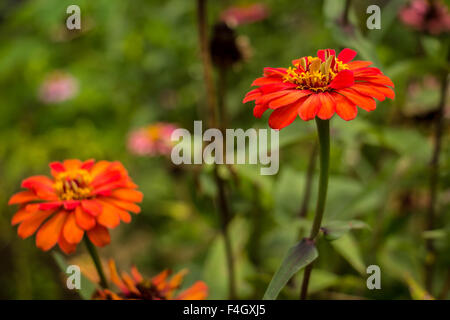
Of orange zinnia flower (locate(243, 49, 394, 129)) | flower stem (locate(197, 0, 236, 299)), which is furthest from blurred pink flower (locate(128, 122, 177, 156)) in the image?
orange zinnia flower (locate(243, 49, 394, 129))

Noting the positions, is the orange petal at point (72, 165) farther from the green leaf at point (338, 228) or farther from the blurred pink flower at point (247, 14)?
the blurred pink flower at point (247, 14)

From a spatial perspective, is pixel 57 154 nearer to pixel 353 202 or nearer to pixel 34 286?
pixel 34 286

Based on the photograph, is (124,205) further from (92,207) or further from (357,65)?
(357,65)

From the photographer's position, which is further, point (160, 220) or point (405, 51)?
point (160, 220)

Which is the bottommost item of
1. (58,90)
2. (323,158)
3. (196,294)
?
(196,294)

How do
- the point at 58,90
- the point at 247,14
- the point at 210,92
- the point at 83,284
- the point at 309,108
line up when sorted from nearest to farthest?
the point at 309,108 < the point at 83,284 < the point at 210,92 < the point at 247,14 < the point at 58,90

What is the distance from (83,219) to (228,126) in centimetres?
48

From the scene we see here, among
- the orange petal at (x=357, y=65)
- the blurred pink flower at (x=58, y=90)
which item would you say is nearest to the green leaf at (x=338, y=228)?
the orange petal at (x=357, y=65)

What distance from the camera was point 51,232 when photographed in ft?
1.09

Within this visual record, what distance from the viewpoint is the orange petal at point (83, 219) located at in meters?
0.32

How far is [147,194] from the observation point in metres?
1.04

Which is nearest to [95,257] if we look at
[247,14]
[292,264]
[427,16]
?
[292,264]
